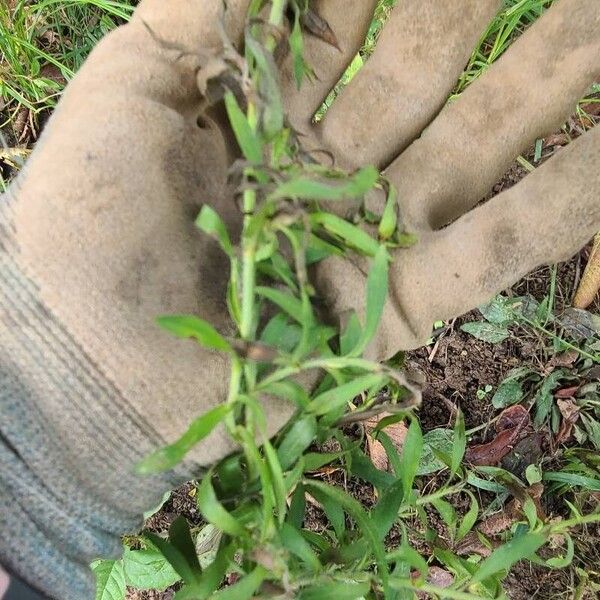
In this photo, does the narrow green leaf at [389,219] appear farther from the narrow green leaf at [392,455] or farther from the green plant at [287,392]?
the narrow green leaf at [392,455]

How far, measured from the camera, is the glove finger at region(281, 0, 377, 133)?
1.17 meters

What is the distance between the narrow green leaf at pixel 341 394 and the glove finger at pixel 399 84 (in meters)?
0.47

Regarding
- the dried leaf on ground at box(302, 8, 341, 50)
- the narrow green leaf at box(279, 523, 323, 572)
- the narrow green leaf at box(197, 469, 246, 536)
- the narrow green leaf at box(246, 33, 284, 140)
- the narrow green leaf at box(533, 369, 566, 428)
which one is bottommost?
the narrow green leaf at box(533, 369, 566, 428)

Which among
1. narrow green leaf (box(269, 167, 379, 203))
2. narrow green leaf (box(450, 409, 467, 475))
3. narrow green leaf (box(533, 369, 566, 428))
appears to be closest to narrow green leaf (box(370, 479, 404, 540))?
narrow green leaf (box(450, 409, 467, 475))

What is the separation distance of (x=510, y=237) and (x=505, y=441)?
2.45 ft

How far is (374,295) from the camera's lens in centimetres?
83

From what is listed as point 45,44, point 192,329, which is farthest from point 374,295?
point 45,44

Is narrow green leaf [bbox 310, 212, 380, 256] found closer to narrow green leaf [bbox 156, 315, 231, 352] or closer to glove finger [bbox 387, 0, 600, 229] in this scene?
narrow green leaf [bbox 156, 315, 231, 352]

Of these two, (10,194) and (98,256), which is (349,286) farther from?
(10,194)

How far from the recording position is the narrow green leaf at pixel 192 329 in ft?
2.45

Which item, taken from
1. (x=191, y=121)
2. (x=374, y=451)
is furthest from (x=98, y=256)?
(x=374, y=451)

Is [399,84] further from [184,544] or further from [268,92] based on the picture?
[184,544]

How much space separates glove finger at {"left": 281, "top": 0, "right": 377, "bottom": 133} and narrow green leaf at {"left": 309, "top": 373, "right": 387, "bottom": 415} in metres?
0.52

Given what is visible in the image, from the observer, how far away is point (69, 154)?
3.22 ft
